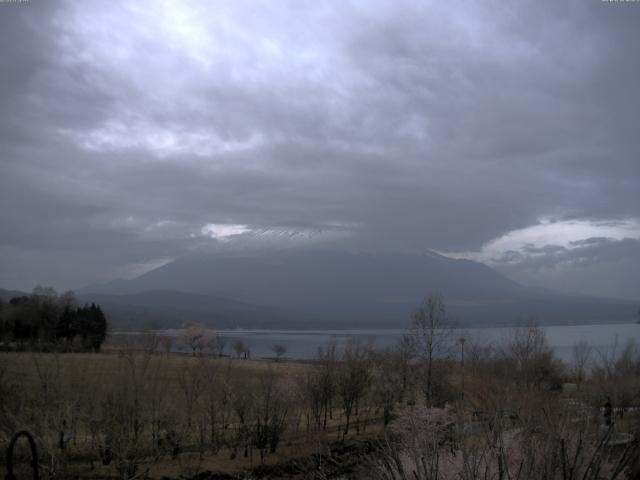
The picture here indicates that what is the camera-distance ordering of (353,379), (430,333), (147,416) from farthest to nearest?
1. (430,333)
2. (353,379)
3. (147,416)

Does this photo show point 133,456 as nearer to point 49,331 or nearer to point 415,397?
point 415,397

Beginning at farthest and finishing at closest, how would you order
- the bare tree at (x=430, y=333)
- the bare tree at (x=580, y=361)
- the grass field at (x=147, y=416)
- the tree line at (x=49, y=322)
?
the tree line at (x=49, y=322) → the bare tree at (x=580, y=361) → the bare tree at (x=430, y=333) → the grass field at (x=147, y=416)

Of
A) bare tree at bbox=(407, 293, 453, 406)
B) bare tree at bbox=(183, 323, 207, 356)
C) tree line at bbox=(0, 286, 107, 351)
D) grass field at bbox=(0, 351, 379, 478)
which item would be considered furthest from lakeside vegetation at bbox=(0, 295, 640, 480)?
bare tree at bbox=(183, 323, 207, 356)

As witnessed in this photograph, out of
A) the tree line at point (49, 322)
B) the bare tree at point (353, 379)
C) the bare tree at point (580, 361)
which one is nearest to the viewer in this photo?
the bare tree at point (353, 379)

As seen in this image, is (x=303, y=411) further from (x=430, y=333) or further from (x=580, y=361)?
(x=580, y=361)

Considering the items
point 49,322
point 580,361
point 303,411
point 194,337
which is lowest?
point 194,337

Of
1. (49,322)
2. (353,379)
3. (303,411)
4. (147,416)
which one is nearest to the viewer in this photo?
(147,416)

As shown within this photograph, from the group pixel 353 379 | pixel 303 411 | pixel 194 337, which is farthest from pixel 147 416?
pixel 194 337

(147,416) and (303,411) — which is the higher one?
(147,416)

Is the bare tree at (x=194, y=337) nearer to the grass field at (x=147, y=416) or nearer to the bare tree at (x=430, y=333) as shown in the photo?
the bare tree at (x=430, y=333)

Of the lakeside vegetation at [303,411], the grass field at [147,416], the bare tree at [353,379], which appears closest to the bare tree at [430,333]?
the lakeside vegetation at [303,411]

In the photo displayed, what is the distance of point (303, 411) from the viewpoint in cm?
4712

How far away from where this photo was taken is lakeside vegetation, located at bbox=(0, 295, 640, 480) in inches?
715

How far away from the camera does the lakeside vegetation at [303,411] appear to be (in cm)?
1816
